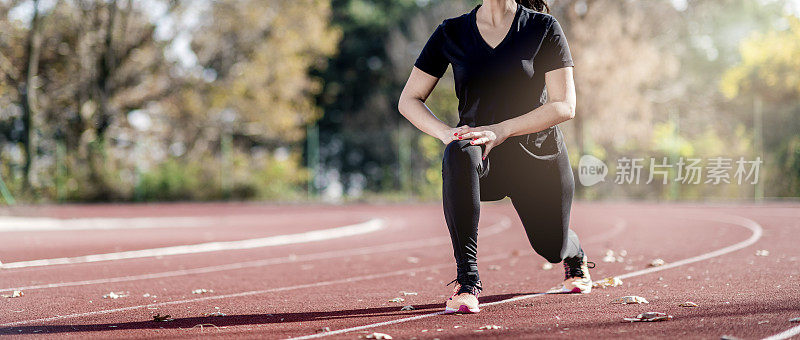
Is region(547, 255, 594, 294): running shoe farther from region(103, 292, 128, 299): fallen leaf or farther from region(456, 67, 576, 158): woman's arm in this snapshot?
region(103, 292, 128, 299): fallen leaf

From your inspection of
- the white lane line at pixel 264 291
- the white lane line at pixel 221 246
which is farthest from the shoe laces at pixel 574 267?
the white lane line at pixel 221 246

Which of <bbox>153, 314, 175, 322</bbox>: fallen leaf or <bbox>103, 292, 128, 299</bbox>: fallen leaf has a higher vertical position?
<bbox>153, 314, 175, 322</bbox>: fallen leaf

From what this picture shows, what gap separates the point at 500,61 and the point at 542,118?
1.26ft

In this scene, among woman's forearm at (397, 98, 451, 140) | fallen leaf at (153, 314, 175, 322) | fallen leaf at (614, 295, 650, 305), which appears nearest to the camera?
woman's forearm at (397, 98, 451, 140)

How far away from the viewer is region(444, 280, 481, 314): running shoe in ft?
15.3

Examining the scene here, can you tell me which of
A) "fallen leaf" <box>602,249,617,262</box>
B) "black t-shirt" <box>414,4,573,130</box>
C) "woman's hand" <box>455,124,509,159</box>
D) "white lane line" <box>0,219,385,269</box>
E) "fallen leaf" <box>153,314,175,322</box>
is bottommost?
"white lane line" <box>0,219,385,269</box>

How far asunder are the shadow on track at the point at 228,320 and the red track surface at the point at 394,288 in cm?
1

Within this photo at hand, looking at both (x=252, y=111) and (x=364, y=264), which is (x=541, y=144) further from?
(x=252, y=111)

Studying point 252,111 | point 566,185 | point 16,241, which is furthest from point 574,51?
point 566,185

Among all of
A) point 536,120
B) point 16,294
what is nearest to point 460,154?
point 536,120

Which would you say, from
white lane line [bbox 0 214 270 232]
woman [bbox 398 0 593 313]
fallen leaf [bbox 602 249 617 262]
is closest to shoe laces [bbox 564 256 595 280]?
woman [bbox 398 0 593 313]

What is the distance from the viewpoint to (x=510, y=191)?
495cm

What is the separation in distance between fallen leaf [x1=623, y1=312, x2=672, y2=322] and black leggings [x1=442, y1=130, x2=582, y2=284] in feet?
2.46

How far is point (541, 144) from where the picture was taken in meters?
4.91
